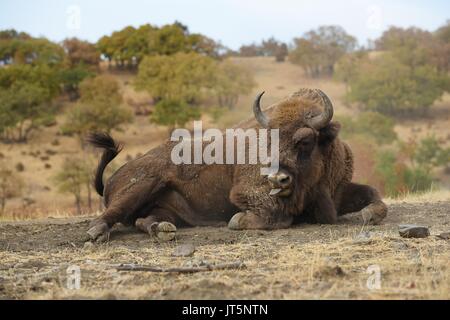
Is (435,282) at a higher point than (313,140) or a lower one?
lower

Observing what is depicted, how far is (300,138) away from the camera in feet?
28.6

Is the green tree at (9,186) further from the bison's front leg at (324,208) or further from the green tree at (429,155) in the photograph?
the bison's front leg at (324,208)

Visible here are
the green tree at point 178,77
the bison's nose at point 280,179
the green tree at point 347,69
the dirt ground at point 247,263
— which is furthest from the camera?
the green tree at point 347,69

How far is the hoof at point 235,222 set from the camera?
8.95 metres

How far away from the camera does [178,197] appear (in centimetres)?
983

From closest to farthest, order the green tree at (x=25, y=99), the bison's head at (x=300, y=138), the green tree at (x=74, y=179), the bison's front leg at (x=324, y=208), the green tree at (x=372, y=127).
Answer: the bison's head at (x=300, y=138) → the bison's front leg at (x=324, y=208) → the green tree at (x=74, y=179) → the green tree at (x=372, y=127) → the green tree at (x=25, y=99)

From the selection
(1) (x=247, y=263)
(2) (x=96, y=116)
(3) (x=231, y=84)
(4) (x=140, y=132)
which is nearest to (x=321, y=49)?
(3) (x=231, y=84)

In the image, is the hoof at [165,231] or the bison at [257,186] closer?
the hoof at [165,231]

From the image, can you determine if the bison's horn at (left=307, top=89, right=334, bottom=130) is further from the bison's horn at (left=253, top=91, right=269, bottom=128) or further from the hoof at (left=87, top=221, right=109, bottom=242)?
the hoof at (left=87, top=221, right=109, bottom=242)

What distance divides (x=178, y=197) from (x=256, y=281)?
14.6ft

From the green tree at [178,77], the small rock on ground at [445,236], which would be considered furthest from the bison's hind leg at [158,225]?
the green tree at [178,77]

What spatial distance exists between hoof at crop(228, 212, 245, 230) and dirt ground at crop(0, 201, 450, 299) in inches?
6.0
